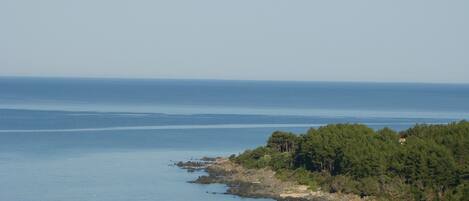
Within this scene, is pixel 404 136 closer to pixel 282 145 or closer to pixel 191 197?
pixel 282 145

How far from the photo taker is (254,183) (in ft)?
202

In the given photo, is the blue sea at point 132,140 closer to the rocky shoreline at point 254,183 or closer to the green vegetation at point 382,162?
the rocky shoreline at point 254,183

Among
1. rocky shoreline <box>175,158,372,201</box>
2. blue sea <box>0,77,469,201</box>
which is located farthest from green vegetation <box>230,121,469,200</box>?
blue sea <box>0,77,469,201</box>

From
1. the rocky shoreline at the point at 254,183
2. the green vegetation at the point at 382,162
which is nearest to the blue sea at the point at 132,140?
the rocky shoreline at the point at 254,183

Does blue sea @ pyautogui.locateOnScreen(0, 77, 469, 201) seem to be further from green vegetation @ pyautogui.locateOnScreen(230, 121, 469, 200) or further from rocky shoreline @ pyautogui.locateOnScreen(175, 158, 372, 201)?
green vegetation @ pyautogui.locateOnScreen(230, 121, 469, 200)

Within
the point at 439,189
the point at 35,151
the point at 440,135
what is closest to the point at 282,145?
the point at 440,135

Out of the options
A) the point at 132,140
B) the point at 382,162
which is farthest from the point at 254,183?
the point at 132,140

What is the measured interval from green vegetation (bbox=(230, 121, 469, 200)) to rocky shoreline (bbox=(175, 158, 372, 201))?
802mm

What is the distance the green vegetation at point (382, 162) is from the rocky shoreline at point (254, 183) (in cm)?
80

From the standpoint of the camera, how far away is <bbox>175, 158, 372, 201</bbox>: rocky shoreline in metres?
55.5

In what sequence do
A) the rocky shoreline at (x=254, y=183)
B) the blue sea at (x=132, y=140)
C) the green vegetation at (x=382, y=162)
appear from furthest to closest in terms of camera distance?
1. the blue sea at (x=132, y=140)
2. the rocky shoreline at (x=254, y=183)
3. the green vegetation at (x=382, y=162)

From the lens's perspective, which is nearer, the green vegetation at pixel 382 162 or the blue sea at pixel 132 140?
the green vegetation at pixel 382 162

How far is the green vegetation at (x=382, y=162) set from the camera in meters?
52.9

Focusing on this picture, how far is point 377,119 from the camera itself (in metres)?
135
